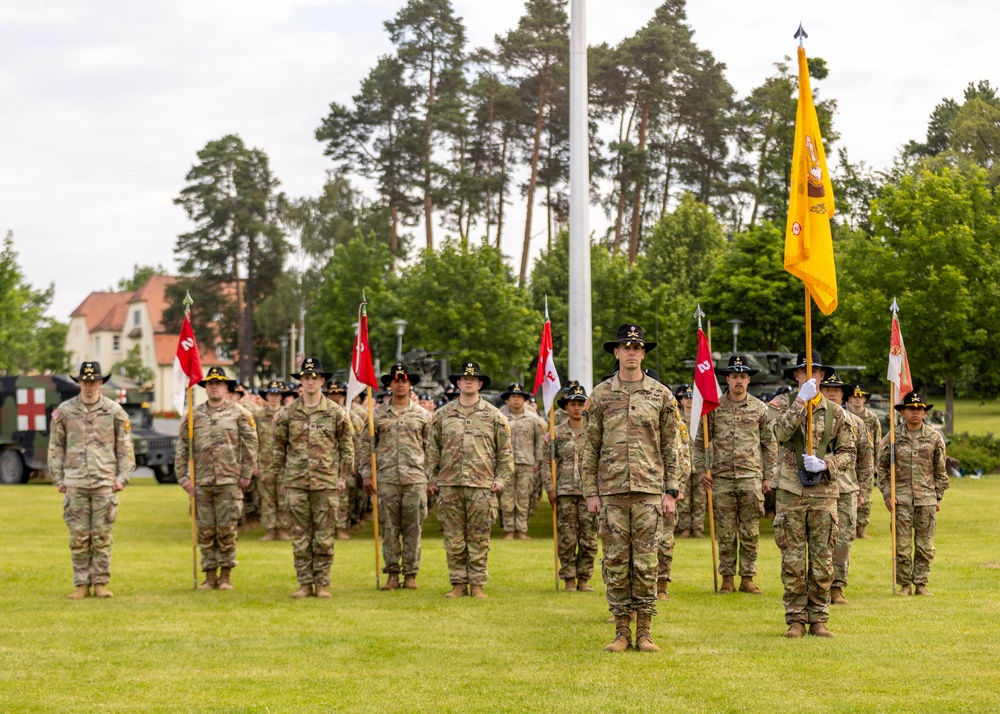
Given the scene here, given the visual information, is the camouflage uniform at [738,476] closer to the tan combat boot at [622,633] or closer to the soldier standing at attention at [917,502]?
the soldier standing at attention at [917,502]

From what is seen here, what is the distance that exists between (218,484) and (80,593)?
67.5 inches

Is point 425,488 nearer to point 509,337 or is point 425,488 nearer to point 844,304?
point 844,304

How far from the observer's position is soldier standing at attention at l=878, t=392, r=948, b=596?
1275 cm

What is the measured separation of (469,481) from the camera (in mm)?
12711

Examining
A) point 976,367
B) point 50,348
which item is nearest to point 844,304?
point 976,367

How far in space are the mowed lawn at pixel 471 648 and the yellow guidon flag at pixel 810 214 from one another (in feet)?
9.52

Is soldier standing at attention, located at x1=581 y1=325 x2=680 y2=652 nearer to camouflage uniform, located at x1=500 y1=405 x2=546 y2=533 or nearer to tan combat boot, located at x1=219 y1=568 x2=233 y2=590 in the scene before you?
tan combat boot, located at x1=219 y1=568 x2=233 y2=590

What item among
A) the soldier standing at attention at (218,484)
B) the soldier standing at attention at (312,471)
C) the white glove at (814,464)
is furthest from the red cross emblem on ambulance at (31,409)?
the white glove at (814,464)

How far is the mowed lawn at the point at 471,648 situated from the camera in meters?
7.99

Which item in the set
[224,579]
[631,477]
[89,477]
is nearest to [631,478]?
[631,477]

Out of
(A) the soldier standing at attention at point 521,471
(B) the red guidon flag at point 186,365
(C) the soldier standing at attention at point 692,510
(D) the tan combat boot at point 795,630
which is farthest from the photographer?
(A) the soldier standing at attention at point 521,471

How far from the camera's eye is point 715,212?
6188cm

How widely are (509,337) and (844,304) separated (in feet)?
39.4

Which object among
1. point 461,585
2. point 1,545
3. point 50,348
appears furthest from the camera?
point 50,348
